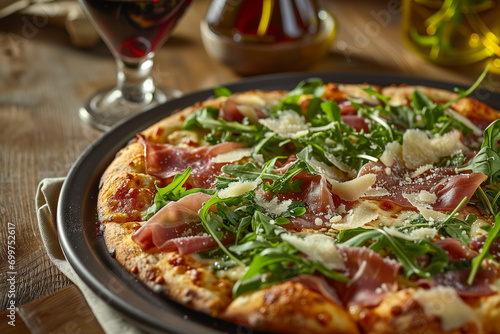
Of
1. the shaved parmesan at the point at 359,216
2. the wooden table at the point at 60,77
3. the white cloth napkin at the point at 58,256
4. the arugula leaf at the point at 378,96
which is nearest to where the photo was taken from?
the white cloth napkin at the point at 58,256

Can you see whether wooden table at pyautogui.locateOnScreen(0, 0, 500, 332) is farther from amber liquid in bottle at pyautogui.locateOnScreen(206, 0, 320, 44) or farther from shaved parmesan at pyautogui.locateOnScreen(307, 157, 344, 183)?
shaved parmesan at pyautogui.locateOnScreen(307, 157, 344, 183)

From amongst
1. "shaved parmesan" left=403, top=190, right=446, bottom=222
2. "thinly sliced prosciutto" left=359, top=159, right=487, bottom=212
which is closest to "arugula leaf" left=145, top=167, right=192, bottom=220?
"thinly sliced prosciutto" left=359, top=159, right=487, bottom=212

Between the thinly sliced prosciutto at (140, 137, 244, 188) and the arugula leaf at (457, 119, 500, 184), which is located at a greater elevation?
the arugula leaf at (457, 119, 500, 184)

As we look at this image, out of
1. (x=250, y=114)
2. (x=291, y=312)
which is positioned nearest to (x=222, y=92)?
(x=250, y=114)

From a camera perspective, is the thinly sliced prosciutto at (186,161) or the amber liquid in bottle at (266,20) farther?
the amber liquid in bottle at (266,20)

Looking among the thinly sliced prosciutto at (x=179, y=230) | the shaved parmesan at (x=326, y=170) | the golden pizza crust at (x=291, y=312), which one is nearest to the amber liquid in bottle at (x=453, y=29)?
the shaved parmesan at (x=326, y=170)

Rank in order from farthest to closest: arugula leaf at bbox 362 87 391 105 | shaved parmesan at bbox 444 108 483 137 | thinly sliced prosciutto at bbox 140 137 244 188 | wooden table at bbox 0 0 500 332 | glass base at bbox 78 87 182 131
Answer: glass base at bbox 78 87 182 131, arugula leaf at bbox 362 87 391 105, shaved parmesan at bbox 444 108 483 137, wooden table at bbox 0 0 500 332, thinly sliced prosciutto at bbox 140 137 244 188

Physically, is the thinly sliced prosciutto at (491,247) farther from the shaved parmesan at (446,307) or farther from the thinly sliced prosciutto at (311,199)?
the thinly sliced prosciutto at (311,199)
